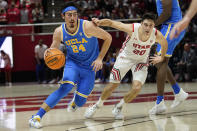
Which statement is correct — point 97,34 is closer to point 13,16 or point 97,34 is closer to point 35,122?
point 35,122

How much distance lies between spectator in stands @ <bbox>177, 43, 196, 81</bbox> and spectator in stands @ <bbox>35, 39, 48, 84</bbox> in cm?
497

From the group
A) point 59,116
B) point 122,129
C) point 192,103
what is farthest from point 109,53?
point 122,129

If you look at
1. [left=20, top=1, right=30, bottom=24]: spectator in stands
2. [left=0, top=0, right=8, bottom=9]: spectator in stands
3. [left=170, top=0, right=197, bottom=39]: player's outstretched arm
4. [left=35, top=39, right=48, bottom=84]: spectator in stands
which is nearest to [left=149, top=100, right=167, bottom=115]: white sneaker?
[left=170, top=0, right=197, bottom=39]: player's outstretched arm

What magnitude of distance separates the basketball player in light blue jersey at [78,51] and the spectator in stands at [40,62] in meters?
8.20

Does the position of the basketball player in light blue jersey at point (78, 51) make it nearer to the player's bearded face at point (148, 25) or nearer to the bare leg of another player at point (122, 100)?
the bare leg of another player at point (122, 100)

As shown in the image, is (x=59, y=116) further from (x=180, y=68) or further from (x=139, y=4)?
(x=139, y=4)

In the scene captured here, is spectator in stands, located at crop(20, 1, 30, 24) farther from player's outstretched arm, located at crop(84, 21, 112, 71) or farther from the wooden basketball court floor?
player's outstretched arm, located at crop(84, 21, 112, 71)

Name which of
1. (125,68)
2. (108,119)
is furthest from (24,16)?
(108,119)

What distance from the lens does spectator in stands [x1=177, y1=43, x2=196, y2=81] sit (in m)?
11.8

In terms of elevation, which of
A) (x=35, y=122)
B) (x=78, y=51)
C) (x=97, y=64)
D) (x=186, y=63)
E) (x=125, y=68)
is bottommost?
(x=186, y=63)

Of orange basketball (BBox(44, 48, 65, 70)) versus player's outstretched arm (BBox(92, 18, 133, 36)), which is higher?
player's outstretched arm (BBox(92, 18, 133, 36))

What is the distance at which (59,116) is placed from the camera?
5660 mm

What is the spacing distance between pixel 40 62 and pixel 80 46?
876cm

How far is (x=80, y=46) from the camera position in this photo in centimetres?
523
